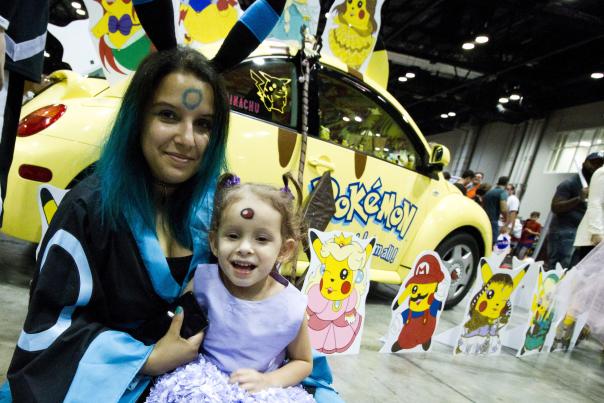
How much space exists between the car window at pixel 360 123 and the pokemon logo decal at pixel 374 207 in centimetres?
28

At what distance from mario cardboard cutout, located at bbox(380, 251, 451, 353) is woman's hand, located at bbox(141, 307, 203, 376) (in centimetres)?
165

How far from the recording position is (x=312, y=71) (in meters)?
2.71

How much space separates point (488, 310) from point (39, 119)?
282 centimetres

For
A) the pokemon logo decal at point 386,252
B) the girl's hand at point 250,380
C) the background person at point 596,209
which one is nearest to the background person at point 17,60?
the girl's hand at point 250,380

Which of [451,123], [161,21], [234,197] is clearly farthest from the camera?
[451,123]

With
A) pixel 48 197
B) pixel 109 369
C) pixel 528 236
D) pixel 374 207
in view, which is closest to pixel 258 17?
pixel 109 369

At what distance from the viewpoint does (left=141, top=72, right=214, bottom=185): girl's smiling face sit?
0.98m

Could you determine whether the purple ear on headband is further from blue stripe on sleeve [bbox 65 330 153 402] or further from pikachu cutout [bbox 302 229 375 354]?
pikachu cutout [bbox 302 229 375 354]

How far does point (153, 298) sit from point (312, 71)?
2.07 m

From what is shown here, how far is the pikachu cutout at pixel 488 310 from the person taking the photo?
264 centimetres

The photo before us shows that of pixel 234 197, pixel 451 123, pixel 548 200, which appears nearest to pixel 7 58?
pixel 234 197

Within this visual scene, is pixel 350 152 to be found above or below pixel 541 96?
below

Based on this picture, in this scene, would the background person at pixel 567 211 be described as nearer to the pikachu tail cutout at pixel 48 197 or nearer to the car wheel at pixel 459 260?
the car wheel at pixel 459 260

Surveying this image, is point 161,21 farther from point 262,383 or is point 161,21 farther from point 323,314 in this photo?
point 323,314
